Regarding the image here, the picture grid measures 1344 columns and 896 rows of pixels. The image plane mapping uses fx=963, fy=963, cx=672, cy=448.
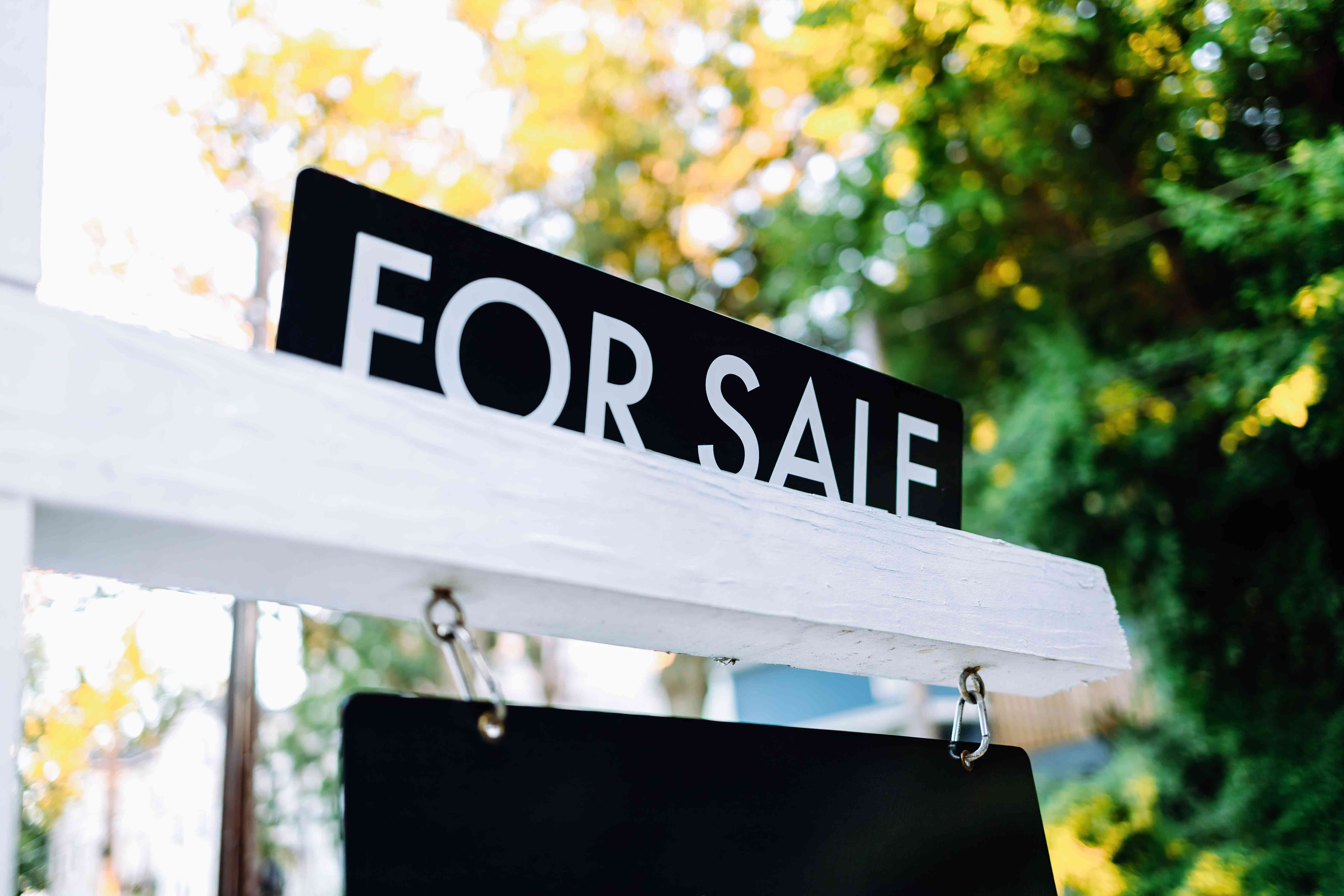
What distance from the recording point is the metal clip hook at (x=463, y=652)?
0.62 metres

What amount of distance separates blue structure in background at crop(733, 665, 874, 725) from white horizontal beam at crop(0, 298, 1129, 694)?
8.53m

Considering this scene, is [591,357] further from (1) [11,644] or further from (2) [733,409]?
(1) [11,644]

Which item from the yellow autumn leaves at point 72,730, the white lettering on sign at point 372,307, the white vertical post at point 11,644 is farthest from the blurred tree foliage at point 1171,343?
the yellow autumn leaves at point 72,730

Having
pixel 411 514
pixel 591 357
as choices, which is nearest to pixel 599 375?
pixel 591 357

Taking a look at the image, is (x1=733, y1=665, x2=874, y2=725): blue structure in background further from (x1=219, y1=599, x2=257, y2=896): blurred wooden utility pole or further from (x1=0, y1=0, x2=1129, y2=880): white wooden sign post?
(x1=0, y1=0, x2=1129, y2=880): white wooden sign post

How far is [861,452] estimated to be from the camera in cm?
98

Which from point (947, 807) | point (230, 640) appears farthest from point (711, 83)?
point (947, 807)

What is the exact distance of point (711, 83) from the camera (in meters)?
7.47

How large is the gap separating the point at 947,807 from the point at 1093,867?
4.41m

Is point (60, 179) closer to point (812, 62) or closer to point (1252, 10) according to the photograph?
point (812, 62)

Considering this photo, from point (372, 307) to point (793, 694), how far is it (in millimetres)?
9410

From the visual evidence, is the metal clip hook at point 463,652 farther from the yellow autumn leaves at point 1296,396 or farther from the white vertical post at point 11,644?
the yellow autumn leaves at point 1296,396

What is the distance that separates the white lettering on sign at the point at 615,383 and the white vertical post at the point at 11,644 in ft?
1.35

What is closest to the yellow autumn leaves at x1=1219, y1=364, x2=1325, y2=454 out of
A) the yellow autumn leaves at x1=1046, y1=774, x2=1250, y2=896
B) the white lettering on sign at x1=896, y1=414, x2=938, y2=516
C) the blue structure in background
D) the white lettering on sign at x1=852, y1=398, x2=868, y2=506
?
the yellow autumn leaves at x1=1046, y1=774, x2=1250, y2=896
